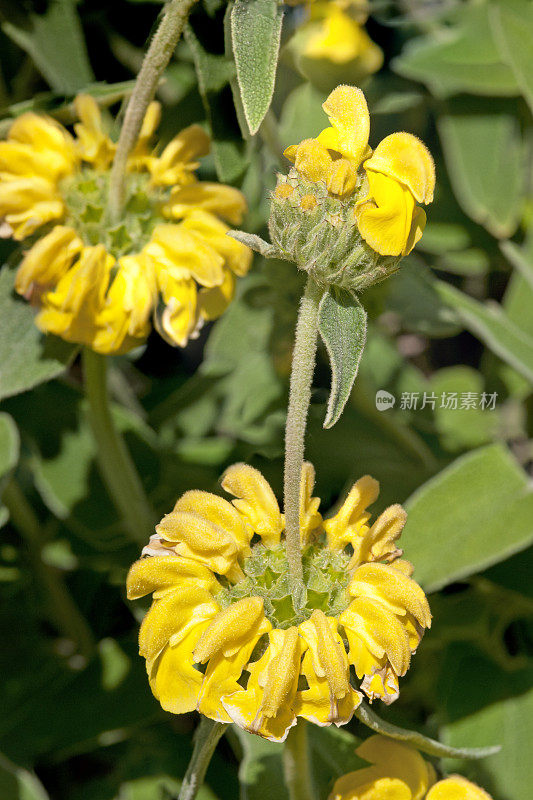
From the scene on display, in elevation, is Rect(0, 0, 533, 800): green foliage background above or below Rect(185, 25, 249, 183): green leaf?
below

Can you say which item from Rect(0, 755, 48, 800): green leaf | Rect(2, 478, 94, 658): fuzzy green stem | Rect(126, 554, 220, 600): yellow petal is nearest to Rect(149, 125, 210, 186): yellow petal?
Rect(126, 554, 220, 600): yellow petal

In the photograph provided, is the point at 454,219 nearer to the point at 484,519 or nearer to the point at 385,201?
the point at 484,519

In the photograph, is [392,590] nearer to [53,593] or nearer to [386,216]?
[386,216]

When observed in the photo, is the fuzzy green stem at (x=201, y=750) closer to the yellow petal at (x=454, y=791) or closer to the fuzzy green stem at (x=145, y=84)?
the yellow petal at (x=454, y=791)
